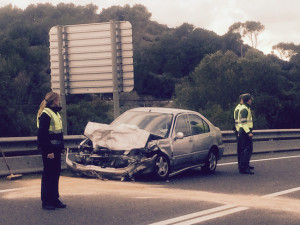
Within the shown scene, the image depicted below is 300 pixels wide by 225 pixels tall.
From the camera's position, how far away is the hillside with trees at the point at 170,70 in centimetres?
6194

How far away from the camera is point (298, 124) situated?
8162 centimetres

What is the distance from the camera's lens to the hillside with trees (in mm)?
61938

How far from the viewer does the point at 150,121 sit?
12109mm

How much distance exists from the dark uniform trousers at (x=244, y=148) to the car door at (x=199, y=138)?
2.36 feet

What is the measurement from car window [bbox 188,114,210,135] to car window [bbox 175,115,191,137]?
21cm

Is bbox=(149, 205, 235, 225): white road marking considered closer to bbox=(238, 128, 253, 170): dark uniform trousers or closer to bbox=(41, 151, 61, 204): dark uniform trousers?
bbox=(41, 151, 61, 204): dark uniform trousers

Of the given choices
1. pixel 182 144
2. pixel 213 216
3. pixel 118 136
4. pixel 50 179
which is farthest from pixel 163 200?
pixel 182 144

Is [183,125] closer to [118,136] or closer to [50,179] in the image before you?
[118,136]

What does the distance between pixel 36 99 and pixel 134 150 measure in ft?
154

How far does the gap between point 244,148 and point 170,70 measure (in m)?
85.6

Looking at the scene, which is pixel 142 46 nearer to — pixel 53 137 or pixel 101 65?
pixel 101 65

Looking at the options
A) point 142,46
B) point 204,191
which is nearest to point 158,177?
point 204,191

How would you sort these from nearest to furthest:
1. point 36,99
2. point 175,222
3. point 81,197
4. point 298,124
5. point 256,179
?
point 175,222 → point 81,197 → point 256,179 → point 36,99 → point 298,124

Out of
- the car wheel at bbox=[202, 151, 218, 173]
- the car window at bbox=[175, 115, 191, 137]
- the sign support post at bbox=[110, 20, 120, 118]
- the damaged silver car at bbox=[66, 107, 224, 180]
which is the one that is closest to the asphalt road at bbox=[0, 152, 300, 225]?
the damaged silver car at bbox=[66, 107, 224, 180]
